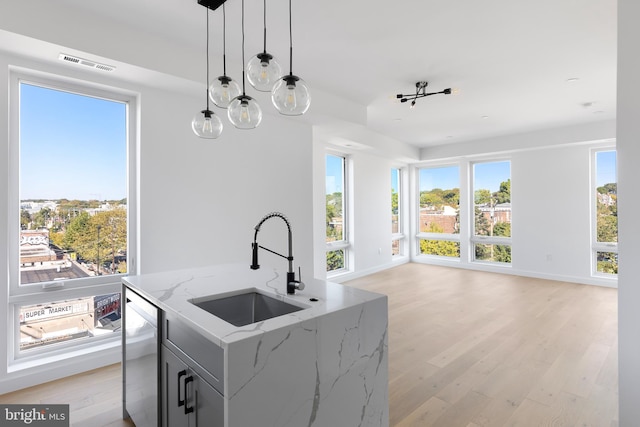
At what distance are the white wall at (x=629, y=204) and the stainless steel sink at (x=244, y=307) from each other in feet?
Result: 5.65

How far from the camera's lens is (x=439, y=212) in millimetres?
8219

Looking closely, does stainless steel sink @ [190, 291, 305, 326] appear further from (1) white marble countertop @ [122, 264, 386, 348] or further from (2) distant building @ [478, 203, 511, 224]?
(2) distant building @ [478, 203, 511, 224]

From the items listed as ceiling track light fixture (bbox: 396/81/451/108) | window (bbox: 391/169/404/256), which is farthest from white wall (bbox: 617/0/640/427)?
window (bbox: 391/169/404/256)

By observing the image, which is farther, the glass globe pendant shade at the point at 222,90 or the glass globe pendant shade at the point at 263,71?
the glass globe pendant shade at the point at 222,90

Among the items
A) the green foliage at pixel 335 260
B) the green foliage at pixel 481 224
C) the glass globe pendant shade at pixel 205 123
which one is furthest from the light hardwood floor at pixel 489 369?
the green foliage at pixel 481 224

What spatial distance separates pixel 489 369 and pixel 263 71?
2939 millimetres

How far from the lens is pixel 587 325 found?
394cm

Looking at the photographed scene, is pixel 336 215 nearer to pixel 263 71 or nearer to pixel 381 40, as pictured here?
pixel 381 40

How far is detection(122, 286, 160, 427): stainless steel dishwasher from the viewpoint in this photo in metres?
1.73

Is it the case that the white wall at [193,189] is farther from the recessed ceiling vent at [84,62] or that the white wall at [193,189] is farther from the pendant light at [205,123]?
the pendant light at [205,123]

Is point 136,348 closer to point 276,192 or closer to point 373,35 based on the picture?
point 276,192

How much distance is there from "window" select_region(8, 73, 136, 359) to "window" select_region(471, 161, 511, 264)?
274 inches

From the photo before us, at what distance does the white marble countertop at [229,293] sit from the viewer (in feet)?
4.14

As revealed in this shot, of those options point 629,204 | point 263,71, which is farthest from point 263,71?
point 629,204
